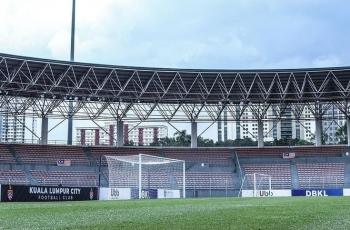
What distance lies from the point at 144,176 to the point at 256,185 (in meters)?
16.0

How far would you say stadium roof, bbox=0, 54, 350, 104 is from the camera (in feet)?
174

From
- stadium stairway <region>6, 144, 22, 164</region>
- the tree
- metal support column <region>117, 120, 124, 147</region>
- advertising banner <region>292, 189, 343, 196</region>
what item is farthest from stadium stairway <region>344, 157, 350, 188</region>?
stadium stairway <region>6, 144, 22, 164</region>

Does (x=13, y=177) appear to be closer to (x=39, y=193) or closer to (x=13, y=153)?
(x=13, y=153)

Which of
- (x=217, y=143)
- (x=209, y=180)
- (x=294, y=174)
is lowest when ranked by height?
(x=209, y=180)

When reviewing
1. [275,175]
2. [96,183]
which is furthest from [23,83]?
[275,175]

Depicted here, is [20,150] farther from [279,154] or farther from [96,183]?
[279,154]

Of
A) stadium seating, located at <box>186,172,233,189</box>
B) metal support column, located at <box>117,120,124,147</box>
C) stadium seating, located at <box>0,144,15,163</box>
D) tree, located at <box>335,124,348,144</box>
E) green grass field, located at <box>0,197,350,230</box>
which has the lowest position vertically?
green grass field, located at <box>0,197,350,230</box>

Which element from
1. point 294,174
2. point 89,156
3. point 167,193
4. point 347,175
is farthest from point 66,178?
point 347,175

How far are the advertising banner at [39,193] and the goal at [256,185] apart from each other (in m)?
23.0

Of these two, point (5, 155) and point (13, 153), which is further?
point (13, 153)

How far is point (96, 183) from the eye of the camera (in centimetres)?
5853

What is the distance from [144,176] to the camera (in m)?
50.2

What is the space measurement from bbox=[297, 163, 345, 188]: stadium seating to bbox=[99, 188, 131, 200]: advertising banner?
2455cm

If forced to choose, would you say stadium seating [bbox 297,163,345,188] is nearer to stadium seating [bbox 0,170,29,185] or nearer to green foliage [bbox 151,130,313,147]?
green foliage [bbox 151,130,313,147]
